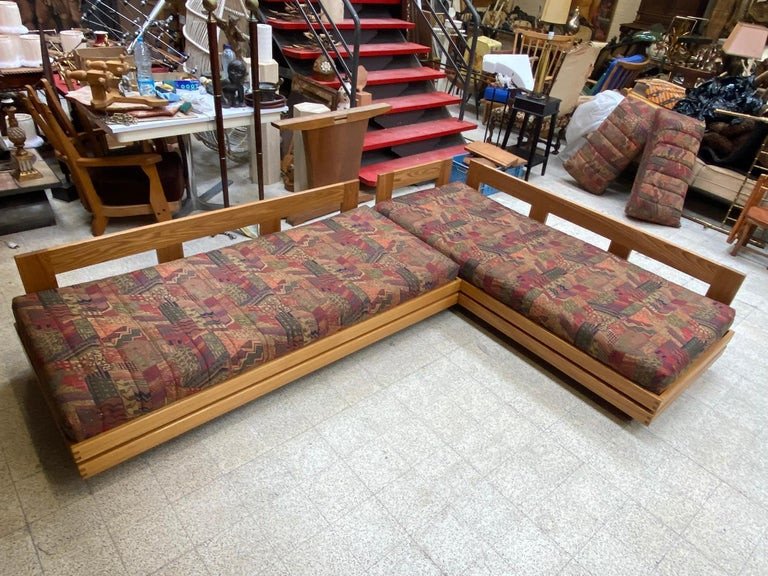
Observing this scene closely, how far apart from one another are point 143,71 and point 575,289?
110 inches

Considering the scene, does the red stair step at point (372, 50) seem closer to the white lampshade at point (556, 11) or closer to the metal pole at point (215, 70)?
the metal pole at point (215, 70)

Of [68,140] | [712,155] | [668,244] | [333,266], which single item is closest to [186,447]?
[333,266]

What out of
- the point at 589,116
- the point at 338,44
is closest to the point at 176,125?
the point at 338,44

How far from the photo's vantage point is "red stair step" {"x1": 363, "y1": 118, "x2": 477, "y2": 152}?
399 centimetres

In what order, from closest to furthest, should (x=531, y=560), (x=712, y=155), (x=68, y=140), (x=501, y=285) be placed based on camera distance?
(x=531, y=560)
(x=501, y=285)
(x=68, y=140)
(x=712, y=155)

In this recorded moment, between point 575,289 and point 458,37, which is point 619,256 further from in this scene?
point 458,37

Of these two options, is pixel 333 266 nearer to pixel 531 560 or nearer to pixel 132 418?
pixel 132 418

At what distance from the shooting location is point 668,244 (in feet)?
7.82

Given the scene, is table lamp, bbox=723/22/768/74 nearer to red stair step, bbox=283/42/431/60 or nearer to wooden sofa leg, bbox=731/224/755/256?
wooden sofa leg, bbox=731/224/755/256

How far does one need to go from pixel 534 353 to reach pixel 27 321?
2.05m

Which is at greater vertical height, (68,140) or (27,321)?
(68,140)

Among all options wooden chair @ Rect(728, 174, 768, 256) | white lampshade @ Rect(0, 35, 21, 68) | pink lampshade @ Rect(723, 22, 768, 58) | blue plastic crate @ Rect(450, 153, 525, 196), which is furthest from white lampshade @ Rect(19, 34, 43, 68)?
pink lampshade @ Rect(723, 22, 768, 58)

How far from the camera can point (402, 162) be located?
408 cm

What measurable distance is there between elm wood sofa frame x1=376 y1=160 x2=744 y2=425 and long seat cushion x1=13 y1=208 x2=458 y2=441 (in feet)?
1.24
